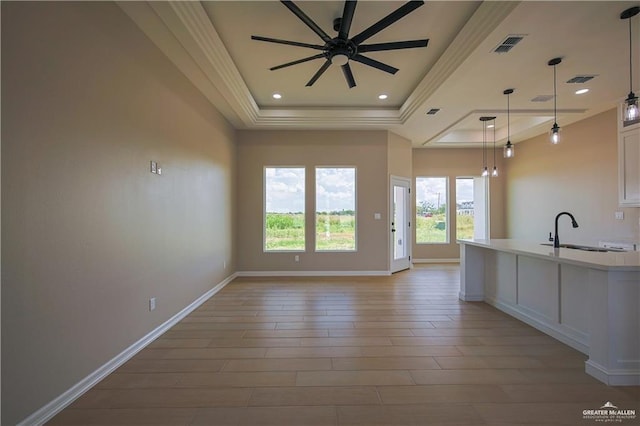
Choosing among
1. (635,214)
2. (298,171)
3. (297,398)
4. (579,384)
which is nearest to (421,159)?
(298,171)

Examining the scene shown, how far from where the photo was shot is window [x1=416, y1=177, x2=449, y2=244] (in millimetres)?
7496

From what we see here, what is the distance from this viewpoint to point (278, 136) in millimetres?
5902

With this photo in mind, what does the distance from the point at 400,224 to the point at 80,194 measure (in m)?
5.68

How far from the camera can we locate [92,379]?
2.12 meters

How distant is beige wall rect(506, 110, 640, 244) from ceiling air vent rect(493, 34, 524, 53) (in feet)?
11.3

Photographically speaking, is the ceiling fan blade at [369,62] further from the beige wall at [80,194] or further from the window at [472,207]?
the window at [472,207]

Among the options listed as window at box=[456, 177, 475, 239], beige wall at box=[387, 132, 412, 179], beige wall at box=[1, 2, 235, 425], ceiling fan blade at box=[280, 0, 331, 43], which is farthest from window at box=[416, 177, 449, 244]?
beige wall at box=[1, 2, 235, 425]

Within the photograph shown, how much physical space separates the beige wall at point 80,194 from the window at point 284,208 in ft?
8.56

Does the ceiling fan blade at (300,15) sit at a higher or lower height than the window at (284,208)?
higher

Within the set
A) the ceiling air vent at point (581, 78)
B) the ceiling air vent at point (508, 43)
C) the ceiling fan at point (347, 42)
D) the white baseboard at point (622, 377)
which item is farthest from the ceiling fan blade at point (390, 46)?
the white baseboard at point (622, 377)

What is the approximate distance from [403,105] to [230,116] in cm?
313

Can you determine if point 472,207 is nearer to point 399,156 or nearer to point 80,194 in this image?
point 399,156

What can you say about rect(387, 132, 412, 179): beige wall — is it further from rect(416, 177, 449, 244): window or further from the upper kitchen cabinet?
the upper kitchen cabinet

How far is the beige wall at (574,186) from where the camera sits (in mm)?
4789
